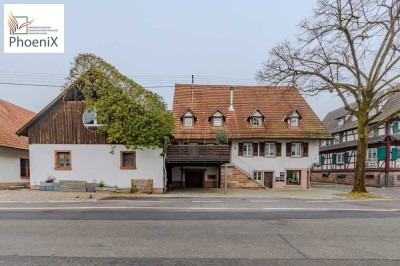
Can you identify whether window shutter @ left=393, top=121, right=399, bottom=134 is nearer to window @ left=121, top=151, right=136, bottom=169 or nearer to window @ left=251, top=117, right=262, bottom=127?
window @ left=251, top=117, right=262, bottom=127

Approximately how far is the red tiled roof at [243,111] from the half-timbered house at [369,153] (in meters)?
4.37

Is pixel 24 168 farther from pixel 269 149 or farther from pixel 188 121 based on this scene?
pixel 269 149

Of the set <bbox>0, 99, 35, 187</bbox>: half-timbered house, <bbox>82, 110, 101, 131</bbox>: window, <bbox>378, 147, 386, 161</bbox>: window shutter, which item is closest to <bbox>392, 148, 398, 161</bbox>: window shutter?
<bbox>378, 147, 386, 161</bbox>: window shutter

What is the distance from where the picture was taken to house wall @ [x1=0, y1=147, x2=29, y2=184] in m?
20.5

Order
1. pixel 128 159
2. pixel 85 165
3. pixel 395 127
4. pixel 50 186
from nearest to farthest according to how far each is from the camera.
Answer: pixel 50 186 < pixel 85 165 < pixel 128 159 < pixel 395 127

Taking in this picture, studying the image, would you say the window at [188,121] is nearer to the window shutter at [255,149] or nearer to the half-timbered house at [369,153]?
the window shutter at [255,149]

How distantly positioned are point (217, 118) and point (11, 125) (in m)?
18.0

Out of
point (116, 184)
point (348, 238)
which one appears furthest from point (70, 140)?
point (348, 238)

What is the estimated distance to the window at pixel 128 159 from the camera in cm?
A: 1962

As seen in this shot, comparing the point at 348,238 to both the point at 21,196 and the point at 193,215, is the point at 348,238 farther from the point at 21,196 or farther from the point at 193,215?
the point at 21,196

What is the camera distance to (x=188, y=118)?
89.3 feet

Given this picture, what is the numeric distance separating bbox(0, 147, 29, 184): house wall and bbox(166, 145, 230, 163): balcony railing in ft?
39.9

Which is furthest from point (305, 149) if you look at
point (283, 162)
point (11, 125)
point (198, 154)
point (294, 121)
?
point (11, 125)

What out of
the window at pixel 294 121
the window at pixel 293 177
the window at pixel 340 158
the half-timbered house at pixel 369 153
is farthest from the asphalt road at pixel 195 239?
the window at pixel 340 158
